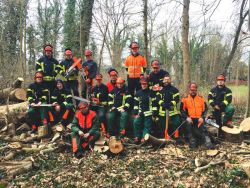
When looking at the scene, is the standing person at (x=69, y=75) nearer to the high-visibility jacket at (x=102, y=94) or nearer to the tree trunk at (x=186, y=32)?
the high-visibility jacket at (x=102, y=94)

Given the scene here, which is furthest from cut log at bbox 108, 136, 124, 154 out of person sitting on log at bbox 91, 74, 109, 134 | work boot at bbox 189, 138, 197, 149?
work boot at bbox 189, 138, 197, 149

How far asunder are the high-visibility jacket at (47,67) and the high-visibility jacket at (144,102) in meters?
2.76

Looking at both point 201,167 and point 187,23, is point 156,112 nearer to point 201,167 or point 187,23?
point 201,167

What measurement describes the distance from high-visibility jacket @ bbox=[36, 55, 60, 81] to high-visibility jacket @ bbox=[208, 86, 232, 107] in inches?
181

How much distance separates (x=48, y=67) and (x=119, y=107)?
2541 mm

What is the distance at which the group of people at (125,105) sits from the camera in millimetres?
8242

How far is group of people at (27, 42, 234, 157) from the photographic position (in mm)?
8242

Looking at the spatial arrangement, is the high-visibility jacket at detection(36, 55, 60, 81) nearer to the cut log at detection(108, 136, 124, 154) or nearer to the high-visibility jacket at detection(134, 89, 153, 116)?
the high-visibility jacket at detection(134, 89, 153, 116)

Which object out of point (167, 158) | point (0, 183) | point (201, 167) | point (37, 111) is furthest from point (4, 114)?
point (201, 167)

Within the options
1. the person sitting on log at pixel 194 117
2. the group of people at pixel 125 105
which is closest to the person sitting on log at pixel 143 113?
the group of people at pixel 125 105

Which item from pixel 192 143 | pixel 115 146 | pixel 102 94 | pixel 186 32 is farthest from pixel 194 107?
pixel 186 32

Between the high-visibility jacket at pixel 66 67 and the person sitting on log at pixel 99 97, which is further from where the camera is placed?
the high-visibility jacket at pixel 66 67

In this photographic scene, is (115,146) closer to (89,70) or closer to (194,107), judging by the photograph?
(194,107)

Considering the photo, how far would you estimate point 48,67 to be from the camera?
31.7 ft
